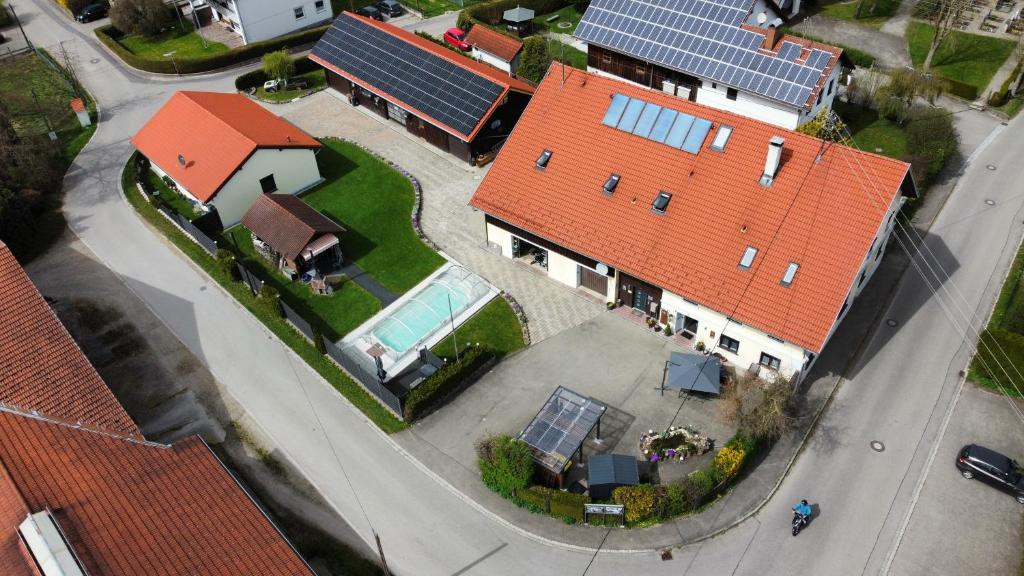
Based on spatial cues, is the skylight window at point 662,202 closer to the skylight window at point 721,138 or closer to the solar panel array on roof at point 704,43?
the skylight window at point 721,138

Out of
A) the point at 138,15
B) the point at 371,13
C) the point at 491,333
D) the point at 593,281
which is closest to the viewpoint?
the point at 491,333

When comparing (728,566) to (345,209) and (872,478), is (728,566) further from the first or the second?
(345,209)

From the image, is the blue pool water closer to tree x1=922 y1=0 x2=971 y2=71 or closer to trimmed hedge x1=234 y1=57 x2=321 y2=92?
trimmed hedge x1=234 y1=57 x2=321 y2=92

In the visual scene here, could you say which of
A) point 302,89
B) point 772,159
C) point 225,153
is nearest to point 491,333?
point 772,159

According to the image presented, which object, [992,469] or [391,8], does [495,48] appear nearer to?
[391,8]

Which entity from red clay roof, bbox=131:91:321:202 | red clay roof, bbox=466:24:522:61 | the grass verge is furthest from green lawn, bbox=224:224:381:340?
red clay roof, bbox=466:24:522:61

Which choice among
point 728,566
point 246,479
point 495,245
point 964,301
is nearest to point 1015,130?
point 964,301

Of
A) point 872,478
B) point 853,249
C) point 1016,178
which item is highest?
point 853,249
